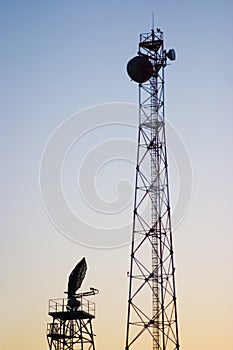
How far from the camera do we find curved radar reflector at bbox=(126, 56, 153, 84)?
72.2 metres

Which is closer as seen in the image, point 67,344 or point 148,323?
point 148,323

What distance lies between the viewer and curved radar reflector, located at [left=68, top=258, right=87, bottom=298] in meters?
72.5

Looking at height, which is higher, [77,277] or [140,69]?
[140,69]

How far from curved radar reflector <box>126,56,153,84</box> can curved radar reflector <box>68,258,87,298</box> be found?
16.6m

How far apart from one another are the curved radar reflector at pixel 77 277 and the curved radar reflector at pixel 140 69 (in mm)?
16621

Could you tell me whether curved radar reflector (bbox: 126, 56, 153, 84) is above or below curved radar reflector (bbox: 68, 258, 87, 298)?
above

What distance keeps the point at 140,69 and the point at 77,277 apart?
19023 millimetres

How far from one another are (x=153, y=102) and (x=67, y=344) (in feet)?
74.8

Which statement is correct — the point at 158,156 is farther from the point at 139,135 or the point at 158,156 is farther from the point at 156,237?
the point at 156,237

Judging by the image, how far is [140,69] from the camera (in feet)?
237

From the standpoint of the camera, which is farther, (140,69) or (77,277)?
(77,277)

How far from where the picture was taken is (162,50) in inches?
2906

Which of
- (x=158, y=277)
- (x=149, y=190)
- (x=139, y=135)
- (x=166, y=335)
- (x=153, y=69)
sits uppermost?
(x=153, y=69)

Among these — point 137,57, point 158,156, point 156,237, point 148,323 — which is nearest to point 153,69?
point 137,57
